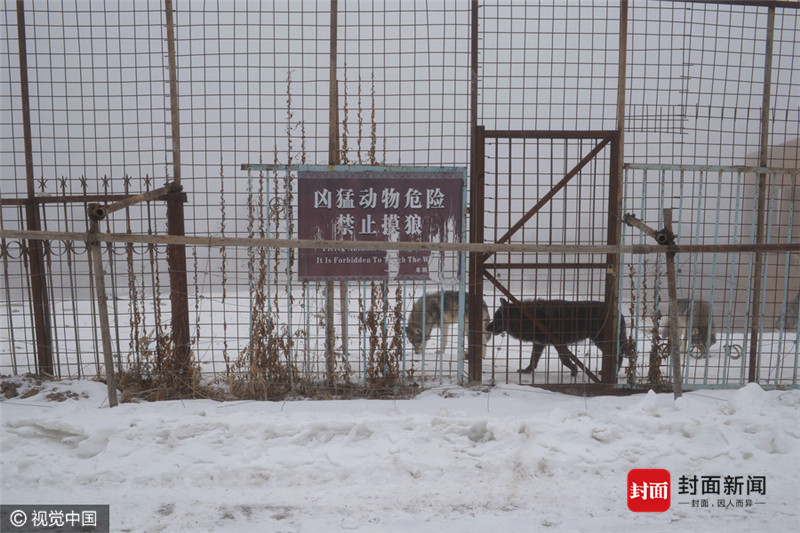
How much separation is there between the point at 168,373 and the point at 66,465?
5.55 ft

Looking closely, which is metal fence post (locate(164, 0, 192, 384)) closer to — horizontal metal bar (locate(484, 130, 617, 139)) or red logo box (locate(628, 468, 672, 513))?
horizontal metal bar (locate(484, 130, 617, 139))

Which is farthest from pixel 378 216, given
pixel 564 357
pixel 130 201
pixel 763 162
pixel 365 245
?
pixel 763 162

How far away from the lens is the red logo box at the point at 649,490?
121 inches

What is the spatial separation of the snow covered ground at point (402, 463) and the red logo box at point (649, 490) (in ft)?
0.16

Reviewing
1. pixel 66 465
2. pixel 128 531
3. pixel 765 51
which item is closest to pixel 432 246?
pixel 128 531

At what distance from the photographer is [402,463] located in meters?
3.49

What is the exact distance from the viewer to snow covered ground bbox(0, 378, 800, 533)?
299 cm

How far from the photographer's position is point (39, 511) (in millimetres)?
3025

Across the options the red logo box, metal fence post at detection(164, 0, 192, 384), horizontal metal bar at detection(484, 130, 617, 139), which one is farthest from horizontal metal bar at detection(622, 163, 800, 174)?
metal fence post at detection(164, 0, 192, 384)

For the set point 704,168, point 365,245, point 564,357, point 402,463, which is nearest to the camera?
point 402,463

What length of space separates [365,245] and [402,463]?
1842mm

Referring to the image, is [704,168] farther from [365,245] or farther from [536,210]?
[365,245]

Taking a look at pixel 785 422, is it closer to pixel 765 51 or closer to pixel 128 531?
pixel 765 51

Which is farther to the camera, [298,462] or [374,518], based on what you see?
[298,462]
